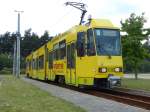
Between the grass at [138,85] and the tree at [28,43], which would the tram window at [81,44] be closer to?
the grass at [138,85]

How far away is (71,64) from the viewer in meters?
28.7

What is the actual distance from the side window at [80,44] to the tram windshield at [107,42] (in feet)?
3.19

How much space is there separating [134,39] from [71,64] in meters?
18.4

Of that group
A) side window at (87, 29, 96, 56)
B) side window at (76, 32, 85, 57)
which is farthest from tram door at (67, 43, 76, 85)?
side window at (87, 29, 96, 56)

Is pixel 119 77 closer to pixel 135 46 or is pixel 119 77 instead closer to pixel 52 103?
pixel 52 103

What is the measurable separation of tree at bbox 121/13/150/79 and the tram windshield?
18.8m

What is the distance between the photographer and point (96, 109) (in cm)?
1686

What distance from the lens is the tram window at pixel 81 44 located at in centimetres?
2686

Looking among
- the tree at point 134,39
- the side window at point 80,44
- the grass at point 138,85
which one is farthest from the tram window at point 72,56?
the tree at point 134,39

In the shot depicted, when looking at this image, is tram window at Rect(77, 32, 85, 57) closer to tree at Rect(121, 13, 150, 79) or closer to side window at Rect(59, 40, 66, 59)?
side window at Rect(59, 40, 66, 59)

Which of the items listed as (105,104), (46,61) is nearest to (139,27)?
(46,61)

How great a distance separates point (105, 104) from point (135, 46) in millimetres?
28110

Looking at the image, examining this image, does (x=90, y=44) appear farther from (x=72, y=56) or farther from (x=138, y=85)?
(x=138, y=85)

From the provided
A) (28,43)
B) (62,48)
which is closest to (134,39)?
(62,48)
